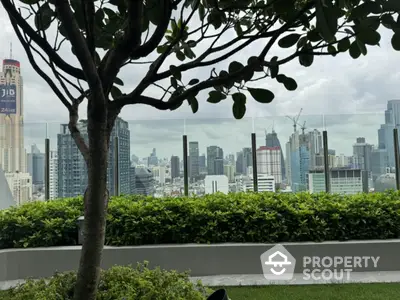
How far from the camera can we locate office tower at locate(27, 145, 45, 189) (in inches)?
233

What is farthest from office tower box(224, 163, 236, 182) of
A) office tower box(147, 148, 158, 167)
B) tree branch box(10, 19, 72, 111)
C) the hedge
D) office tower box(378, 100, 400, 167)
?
tree branch box(10, 19, 72, 111)

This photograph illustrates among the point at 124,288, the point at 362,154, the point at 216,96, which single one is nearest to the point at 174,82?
the point at 216,96

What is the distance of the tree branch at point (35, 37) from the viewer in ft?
3.51

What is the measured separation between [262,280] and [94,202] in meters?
2.46

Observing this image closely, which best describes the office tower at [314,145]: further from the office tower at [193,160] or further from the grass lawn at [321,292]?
the grass lawn at [321,292]

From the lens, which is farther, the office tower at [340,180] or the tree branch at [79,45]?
the office tower at [340,180]

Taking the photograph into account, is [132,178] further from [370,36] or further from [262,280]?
[370,36]

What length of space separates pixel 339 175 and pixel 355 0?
18.4 feet

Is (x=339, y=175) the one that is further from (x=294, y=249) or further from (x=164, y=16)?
(x=164, y=16)

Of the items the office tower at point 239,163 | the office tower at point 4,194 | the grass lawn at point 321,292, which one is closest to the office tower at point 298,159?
the office tower at point 239,163

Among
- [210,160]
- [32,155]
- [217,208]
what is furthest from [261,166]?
[32,155]

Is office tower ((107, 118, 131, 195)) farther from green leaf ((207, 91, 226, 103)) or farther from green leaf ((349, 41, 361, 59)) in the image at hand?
green leaf ((349, 41, 361, 59))

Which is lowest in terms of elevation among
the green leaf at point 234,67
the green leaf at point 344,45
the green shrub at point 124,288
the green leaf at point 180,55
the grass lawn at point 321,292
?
the grass lawn at point 321,292

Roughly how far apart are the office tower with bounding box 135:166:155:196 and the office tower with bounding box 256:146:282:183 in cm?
196
